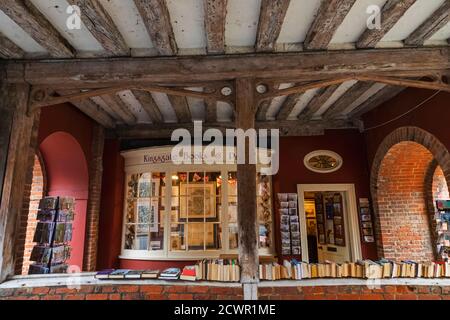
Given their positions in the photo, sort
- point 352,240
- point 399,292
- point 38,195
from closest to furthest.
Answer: point 399,292 < point 38,195 < point 352,240

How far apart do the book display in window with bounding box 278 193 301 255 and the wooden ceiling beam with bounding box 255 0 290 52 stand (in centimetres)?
322

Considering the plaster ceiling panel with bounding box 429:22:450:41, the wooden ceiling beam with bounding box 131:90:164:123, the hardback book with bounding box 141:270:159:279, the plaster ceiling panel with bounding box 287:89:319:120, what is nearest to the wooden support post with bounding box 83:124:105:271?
the wooden ceiling beam with bounding box 131:90:164:123

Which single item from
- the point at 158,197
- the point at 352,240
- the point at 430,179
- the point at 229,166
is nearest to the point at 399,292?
the point at 352,240

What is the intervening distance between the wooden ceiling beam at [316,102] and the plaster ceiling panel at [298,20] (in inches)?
51.4

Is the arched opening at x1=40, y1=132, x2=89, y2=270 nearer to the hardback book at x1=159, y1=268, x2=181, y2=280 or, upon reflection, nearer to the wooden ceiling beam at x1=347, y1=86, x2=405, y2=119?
the hardback book at x1=159, y1=268, x2=181, y2=280

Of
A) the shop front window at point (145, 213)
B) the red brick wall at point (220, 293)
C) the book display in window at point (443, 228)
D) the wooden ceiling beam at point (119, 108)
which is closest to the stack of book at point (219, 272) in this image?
the red brick wall at point (220, 293)

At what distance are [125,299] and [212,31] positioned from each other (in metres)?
2.87

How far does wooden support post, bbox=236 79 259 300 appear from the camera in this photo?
299 centimetres

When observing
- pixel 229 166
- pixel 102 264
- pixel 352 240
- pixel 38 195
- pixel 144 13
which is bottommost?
pixel 102 264

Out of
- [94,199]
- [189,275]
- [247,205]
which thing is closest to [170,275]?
[189,275]

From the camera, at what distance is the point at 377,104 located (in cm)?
508

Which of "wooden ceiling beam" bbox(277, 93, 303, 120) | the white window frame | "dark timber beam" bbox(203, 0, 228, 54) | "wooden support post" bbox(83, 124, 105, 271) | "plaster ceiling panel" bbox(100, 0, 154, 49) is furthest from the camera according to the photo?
the white window frame

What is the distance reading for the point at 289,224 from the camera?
18.3 ft

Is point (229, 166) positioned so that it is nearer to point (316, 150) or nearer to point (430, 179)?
point (316, 150)
